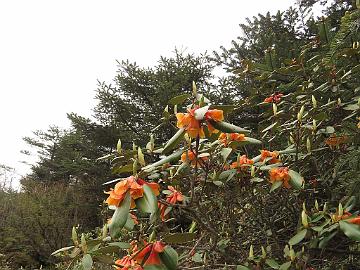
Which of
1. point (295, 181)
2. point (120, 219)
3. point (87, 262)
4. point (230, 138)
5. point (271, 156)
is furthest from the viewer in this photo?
point (271, 156)

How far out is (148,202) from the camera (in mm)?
899

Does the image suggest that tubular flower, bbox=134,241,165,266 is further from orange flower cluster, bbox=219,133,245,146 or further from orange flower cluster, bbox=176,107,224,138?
orange flower cluster, bbox=219,133,245,146

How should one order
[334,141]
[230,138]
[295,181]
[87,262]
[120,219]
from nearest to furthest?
[120,219] → [87,262] → [295,181] → [230,138] → [334,141]

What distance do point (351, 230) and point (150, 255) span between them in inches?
23.3

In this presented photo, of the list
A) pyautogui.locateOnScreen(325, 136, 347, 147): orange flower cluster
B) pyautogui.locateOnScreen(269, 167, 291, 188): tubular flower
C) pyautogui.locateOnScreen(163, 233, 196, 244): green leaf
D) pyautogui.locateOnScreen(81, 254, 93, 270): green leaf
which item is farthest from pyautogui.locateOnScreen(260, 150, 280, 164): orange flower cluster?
pyautogui.locateOnScreen(81, 254, 93, 270): green leaf

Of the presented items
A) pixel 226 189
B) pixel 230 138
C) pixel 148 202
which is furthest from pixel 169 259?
pixel 226 189

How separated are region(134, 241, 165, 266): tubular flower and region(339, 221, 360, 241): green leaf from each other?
1.79ft

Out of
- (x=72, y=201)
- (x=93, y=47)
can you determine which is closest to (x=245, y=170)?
(x=72, y=201)

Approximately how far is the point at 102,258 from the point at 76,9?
10.9m

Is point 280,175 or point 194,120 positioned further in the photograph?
point 280,175

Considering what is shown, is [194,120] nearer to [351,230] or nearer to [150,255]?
[150,255]

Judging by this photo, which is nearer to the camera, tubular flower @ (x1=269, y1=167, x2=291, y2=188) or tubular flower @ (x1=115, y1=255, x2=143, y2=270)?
tubular flower @ (x1=115, y1=255, x2=143, y2=270)

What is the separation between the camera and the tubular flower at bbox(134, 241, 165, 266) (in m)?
0.91

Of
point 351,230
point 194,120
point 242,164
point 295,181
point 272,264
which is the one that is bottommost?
point 272,264
